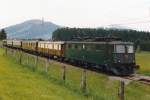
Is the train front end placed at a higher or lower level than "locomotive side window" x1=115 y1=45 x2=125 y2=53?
lower

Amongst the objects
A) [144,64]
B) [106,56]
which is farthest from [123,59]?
[144,64]

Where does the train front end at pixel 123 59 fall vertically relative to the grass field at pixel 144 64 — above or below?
above

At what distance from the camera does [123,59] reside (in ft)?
111

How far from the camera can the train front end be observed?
32.9 meters

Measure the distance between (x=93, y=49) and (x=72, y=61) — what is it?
7811 mm

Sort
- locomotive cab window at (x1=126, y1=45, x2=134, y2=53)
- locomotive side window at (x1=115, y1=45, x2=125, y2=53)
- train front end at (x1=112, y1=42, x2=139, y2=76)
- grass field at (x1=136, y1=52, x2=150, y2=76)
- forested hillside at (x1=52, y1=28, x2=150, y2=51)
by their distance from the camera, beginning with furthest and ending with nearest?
forested hillside at (x1=52, y1=28, x2=150, y2=51) < grass field at (x1=136, y1=52, x2=150, y2=76) < locomotive cab window at (x1=126, y1=45, x2=134, y2=53) < locomotive side window at (x1=115, y1=45, x2=125, y2=53) < train front end at (x1=112, y1=42, x2=139, y2=76)

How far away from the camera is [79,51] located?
40219 millimetres

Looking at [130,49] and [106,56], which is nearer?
[106,56]

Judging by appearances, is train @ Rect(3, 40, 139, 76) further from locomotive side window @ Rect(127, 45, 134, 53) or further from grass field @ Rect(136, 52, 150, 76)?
grass field @ Rect(136, 52, 150, 76)

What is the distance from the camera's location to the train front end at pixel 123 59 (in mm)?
32938

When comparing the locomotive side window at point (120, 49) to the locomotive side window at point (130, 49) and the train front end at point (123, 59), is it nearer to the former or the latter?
the train front end at point (123, 59)

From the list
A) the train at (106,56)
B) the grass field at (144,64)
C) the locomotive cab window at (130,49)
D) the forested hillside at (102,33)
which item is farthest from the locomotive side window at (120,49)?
the forested hillside at (102,33)

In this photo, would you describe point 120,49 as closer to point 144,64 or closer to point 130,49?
point 130,49

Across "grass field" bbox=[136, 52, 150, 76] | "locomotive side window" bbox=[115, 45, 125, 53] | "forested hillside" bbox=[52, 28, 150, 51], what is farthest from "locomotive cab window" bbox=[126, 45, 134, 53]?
"forested hillside" bbox=[52, 28, 150, 51]
